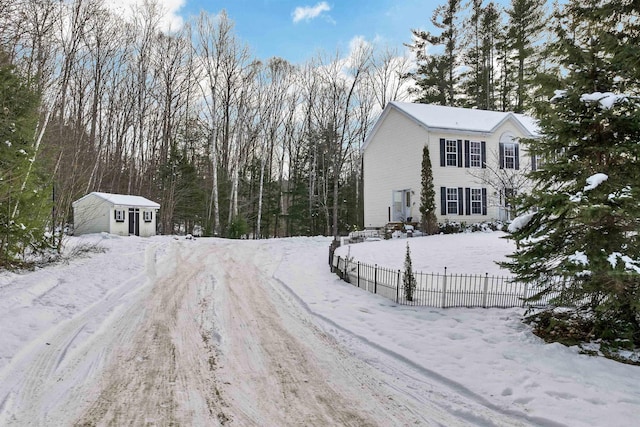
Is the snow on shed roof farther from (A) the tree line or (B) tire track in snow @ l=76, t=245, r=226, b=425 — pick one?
(B) tire track in snow @ l=76, t=245, r=226, b=425

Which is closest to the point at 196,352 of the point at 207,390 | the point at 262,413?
the point at 207,390

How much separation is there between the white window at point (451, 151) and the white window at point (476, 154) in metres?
1.10

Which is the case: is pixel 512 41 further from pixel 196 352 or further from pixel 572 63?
pixel 196 352

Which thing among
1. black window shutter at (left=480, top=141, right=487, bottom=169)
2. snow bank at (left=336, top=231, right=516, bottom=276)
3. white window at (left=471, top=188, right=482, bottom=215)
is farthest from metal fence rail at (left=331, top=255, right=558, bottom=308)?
black window shutter at (left=480, top=141, right=487, bottom=169)

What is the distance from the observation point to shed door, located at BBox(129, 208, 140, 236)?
23.8 metres

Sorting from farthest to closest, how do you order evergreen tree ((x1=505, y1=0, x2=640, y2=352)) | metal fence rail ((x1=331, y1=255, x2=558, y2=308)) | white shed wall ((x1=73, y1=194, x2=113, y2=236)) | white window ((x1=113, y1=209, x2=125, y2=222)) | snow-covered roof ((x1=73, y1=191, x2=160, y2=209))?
1. white window ((x1=113, y1=209, x2=125, y2=222))
2. white shed wall ((x1=73, y1=194, x2=113, y2=236))
3. snow-covered roof ((x1=73, y1=191, x2=160, y2=209))
4. metal fence rail ((x1=331, y1=255, x2=558, y2=308))
5. evergreen tree ((x1=505, y1=0, x2=640, y2=352))

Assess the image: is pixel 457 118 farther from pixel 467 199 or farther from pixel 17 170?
pixel 17 170

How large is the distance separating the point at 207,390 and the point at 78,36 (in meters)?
19.2

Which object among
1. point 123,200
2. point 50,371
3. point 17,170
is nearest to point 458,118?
point 123,200

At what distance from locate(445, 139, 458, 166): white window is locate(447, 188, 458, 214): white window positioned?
1.57m

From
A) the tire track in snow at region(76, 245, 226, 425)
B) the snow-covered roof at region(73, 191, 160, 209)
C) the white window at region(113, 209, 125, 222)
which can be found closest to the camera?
the tire track in snow at region(76, 245, 226, 425)

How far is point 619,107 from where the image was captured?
585cm

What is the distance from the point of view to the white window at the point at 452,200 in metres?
21.8

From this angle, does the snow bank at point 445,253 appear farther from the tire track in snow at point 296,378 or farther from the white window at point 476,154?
the tire track in snow at point 296,378
